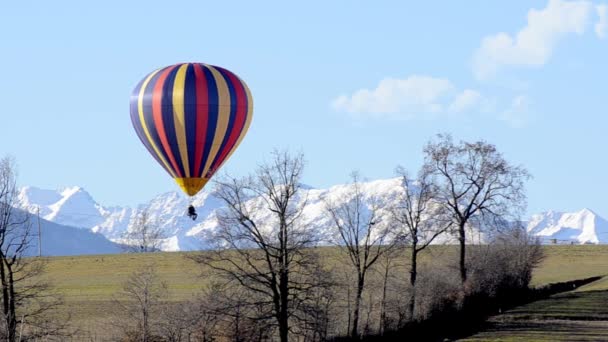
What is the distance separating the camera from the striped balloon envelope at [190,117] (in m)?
60.7

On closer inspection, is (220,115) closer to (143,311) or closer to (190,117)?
(190,117)

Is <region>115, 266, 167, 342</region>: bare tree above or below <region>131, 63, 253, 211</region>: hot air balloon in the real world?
below

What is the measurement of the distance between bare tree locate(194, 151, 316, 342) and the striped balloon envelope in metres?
3.55

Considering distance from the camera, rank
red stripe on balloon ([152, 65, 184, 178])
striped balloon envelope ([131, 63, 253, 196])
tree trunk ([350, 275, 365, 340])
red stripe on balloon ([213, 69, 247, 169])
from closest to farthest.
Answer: tree trunk ([350, 275, 365, 340])
striped balloon envelope ([131, 63, 253, 196])
red stripe on balloon ([152, 65, 184, 178])
red stripe on balloon ([213, 69, 247, 169])

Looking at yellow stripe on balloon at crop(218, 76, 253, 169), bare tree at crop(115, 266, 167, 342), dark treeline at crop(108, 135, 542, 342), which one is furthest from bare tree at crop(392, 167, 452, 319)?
bare tree at crop(115, 266, 167, 342)

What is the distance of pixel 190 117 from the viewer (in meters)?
60.7

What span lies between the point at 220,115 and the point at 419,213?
21.0 m

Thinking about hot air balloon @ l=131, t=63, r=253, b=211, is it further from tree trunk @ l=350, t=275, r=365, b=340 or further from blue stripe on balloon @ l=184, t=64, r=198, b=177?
tree trunk @ l=350, t=275, r=365, b=340

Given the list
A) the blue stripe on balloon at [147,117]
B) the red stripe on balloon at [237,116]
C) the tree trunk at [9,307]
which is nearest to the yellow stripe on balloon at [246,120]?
the red stripe on balloon at [237,116]

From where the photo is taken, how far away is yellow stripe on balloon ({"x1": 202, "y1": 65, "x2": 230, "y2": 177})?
6122 cm

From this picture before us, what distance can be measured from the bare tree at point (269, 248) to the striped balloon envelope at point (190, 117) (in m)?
3.55

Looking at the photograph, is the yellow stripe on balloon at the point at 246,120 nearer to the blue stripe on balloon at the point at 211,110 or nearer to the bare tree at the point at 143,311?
the blue stripe on balloon at the point at 211,110

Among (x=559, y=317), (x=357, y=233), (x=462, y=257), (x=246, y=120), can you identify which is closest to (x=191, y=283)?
(x=462, y=257)

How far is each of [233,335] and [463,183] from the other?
35310 millimetres
